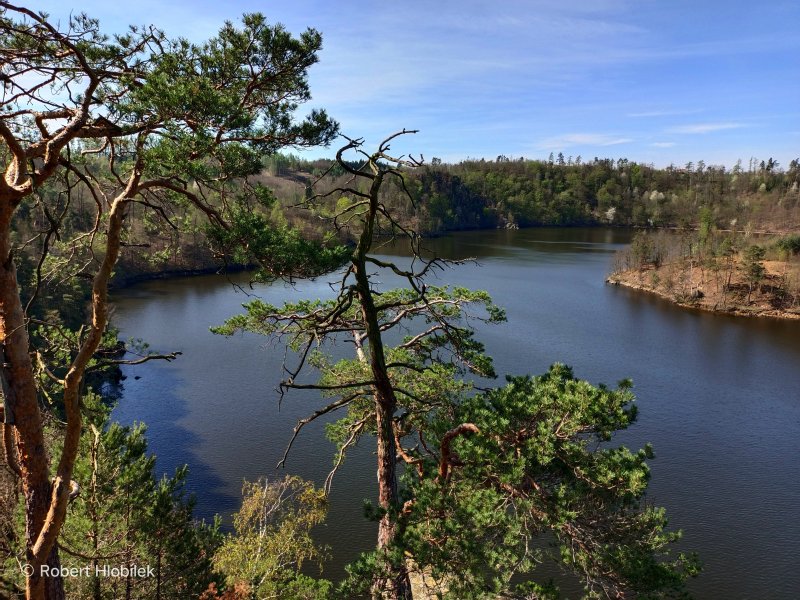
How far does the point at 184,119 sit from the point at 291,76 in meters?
1.46

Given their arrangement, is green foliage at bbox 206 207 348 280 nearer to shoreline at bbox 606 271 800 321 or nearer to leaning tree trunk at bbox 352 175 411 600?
leaning tree trunk at bbox 352 175 411 600

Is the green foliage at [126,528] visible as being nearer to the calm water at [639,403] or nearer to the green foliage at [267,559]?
the green foliage at [267,559]

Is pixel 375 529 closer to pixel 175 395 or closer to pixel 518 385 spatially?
pixel 518 385

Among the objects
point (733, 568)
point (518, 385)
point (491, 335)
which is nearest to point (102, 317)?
point (518, 385)

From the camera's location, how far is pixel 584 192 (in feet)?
386

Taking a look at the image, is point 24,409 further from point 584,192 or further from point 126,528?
point 584,192

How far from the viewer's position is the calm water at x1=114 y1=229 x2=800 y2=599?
13.4 metres

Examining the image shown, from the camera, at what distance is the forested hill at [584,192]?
93.1 metres

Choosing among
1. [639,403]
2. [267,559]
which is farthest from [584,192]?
[267,559]

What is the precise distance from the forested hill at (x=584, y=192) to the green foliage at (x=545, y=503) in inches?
3028

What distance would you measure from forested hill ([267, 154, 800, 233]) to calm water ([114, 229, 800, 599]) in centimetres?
5226

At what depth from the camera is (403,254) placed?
57.2 m

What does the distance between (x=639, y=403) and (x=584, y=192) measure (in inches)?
4155

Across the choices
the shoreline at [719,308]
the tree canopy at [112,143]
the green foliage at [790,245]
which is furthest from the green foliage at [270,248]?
the green foliage at [790,245]
